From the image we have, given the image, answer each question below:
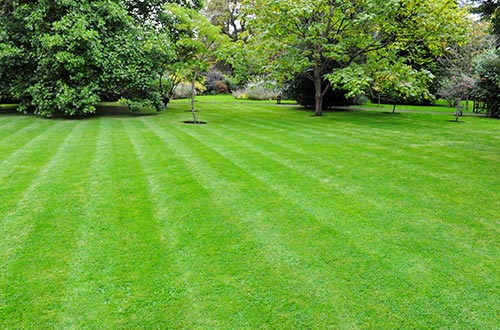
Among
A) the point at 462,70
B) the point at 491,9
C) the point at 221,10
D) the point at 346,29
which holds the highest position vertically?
the point at 221,10

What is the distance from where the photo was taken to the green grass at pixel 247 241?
241cm

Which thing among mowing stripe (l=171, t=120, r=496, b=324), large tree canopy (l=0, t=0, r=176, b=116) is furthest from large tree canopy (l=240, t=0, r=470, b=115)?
mowing stripe (l=171, t=120, r=496, b=324)

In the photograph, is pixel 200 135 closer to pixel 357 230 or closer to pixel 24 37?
pixel 357 230

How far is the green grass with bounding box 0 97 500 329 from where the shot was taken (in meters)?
2.41

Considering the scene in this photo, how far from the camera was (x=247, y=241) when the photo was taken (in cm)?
338

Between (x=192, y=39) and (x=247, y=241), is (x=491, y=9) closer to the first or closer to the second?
(x=247, y=241)

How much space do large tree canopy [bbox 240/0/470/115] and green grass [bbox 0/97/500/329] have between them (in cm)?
805

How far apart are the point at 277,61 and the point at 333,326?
14232mm

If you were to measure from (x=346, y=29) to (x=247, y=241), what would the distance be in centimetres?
1388

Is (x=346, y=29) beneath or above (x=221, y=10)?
beneath

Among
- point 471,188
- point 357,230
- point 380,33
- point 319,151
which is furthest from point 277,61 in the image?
point 357,230

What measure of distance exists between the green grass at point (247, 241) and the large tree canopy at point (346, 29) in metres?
8.05

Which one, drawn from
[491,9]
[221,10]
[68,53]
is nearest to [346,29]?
[491,9]

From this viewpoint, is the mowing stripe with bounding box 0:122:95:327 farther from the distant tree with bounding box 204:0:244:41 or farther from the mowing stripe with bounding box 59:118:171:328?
the distant tree with bounding box 204:0:244:41
